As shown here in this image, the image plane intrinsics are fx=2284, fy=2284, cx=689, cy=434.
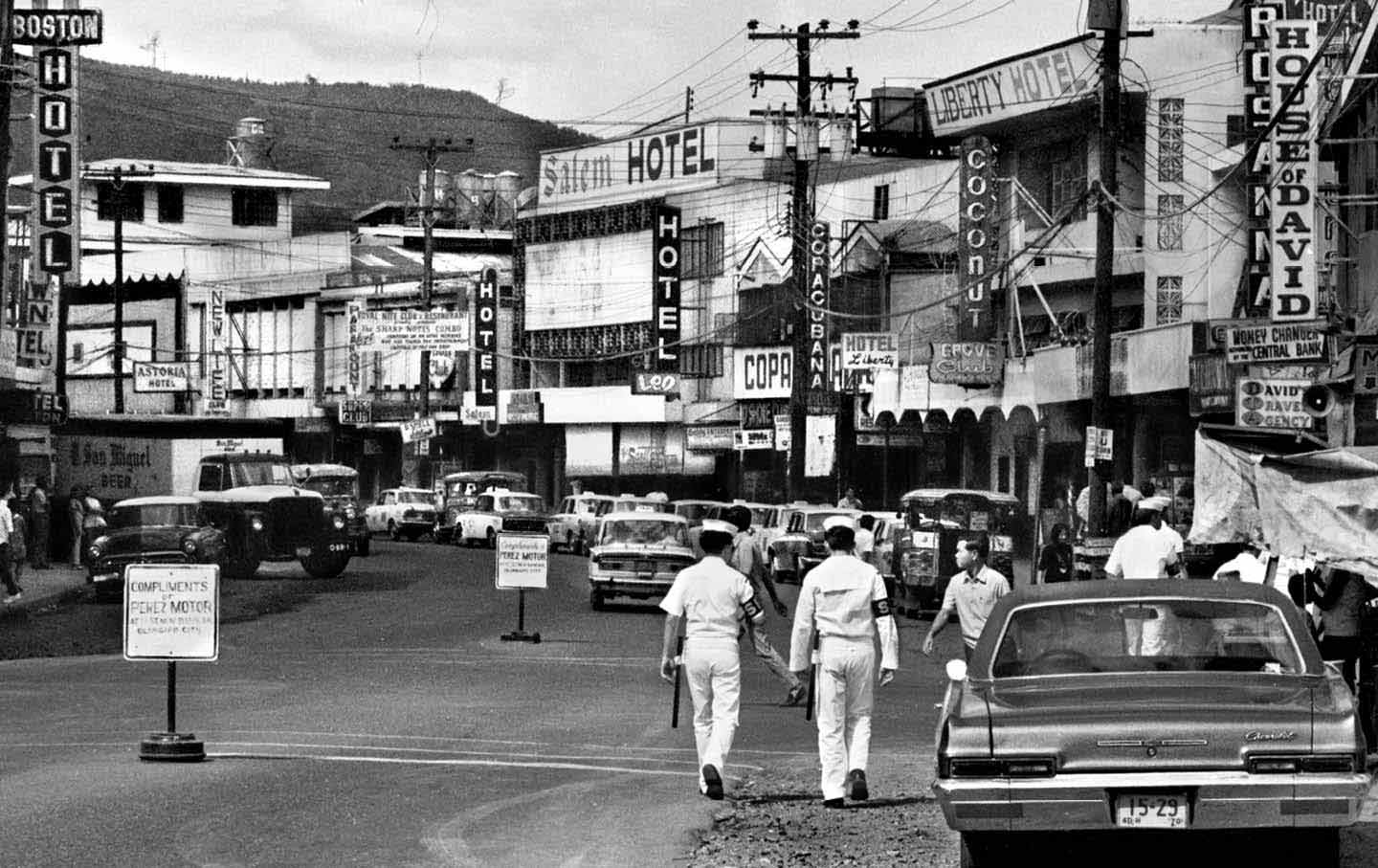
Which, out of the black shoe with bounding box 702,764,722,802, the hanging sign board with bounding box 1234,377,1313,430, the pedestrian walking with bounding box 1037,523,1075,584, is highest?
the hanging sign board with bounding box 1234,377,1313,430

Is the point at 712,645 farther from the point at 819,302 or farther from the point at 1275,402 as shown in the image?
the point at 819,302

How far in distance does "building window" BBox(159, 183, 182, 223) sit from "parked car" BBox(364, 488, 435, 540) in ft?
137

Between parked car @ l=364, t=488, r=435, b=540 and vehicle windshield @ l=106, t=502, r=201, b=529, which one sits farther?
parked car @ l=364, t=488, r=435, b=540

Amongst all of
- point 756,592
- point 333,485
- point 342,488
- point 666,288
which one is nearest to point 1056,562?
point 756,592

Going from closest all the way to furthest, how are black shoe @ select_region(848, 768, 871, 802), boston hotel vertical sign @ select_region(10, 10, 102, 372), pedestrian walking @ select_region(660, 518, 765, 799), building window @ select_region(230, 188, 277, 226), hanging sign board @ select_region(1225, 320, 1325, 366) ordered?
black shoe @ select_region(848, 768, 871, 802) → pedestrian walking @ select_region(660, 518, 765, 799) → hanging sign board @ select_region(1225, 320, 1325, 366) → boston hotel vertical sign @ select_region(10, 10, 102, 372) → building window @ select_region(230, 188, 277, 226)

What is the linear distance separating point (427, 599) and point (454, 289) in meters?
53.1

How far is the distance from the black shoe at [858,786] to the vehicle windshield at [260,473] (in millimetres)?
33271

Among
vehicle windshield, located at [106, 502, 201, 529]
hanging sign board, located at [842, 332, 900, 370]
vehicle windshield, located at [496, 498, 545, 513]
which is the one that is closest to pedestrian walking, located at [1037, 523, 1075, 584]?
vehicle windshield, located at [106, 502, 201, 529]

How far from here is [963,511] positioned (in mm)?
38281

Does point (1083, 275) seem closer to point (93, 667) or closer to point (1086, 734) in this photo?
point (93, 667)

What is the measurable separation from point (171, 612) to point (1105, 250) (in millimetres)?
20707

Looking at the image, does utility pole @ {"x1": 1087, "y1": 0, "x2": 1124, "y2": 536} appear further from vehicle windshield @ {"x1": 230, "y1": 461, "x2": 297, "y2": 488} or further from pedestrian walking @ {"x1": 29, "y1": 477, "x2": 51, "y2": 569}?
pedestrian walking @ {"x1": 29, "y1": 477, "x2": 51, "y2": 569}

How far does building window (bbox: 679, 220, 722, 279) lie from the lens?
82.9 meters

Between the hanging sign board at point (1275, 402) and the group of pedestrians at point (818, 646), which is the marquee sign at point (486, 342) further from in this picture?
the group of pedestrians at point (818, 646)
